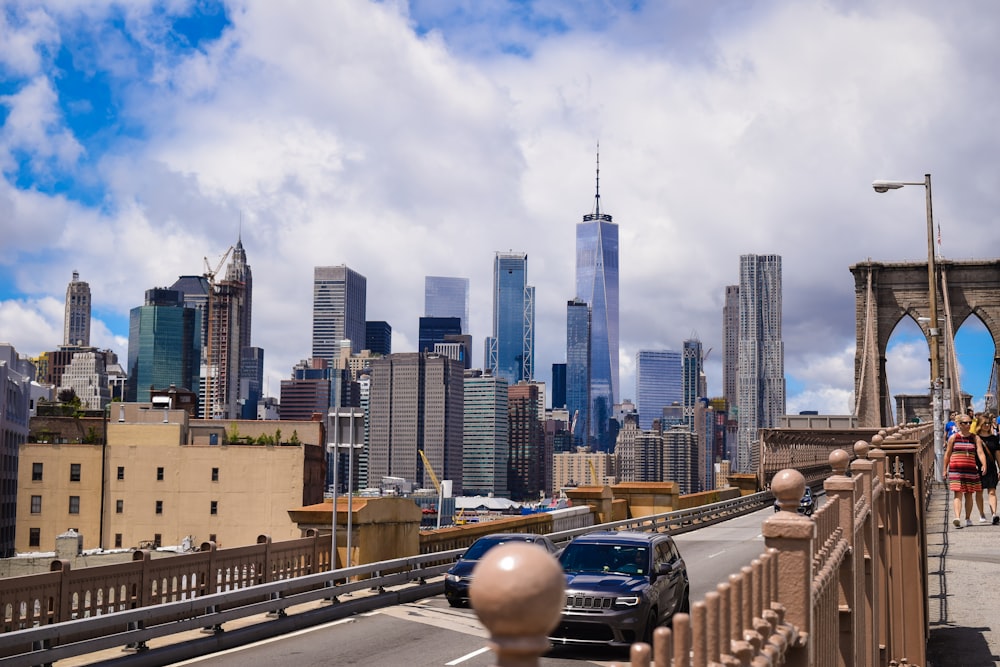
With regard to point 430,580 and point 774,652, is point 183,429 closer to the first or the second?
point 430,580

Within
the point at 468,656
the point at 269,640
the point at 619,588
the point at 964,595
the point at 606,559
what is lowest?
the point at 269,640

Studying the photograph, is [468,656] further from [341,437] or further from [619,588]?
[341,437]

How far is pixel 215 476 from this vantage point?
106m

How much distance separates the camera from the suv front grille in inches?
563

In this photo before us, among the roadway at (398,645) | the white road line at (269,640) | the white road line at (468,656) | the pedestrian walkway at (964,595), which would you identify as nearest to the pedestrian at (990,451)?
the pedestrian walkway at (964,595)

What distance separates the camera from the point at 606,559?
15.7 meters

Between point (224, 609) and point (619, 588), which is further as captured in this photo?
point (224, 609)

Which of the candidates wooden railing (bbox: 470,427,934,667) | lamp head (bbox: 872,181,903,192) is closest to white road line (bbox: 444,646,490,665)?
wooden railing (bbox: 470,427,934,667)

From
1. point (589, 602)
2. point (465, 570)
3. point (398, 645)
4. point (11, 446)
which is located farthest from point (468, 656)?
point (11, 446)

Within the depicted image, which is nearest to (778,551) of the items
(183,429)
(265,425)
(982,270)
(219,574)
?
(219,574)

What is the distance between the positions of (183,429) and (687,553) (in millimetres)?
89880

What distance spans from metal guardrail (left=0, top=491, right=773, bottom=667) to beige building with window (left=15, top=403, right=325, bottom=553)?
82932 mm

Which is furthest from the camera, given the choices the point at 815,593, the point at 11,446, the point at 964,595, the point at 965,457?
the point at 11,446

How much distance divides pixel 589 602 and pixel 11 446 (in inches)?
4926
